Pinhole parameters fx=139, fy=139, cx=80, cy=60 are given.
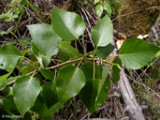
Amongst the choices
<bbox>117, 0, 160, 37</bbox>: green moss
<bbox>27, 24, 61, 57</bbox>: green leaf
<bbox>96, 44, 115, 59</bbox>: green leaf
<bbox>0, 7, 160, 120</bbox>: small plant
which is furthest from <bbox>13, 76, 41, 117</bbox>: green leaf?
<bbox>117, 0, 160, 37</bbox>: green moss

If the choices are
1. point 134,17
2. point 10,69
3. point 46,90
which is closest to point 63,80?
point 46,90

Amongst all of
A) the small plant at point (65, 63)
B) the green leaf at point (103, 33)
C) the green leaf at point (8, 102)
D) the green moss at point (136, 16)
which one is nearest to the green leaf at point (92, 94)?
the small plant at point (65, 63)

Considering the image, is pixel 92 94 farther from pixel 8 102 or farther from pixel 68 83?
pixel 8 102

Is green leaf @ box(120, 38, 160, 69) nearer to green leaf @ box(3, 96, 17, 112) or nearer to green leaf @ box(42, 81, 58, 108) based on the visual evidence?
green leaf @ box(42, 81, 58, 108)

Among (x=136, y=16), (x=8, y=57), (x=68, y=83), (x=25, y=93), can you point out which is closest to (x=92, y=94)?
(x=68, y=83)

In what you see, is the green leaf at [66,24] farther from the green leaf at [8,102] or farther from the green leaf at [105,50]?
the green leaf at [8,102]
